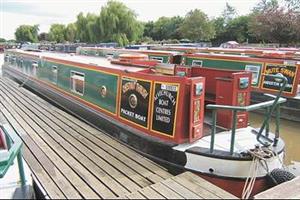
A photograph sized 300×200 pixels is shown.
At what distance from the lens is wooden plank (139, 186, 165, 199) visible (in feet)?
11.5

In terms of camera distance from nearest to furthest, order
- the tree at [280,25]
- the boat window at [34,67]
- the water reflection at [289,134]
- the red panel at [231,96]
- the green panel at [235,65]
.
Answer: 1. the red panel at [231,96]
2. the water reflection at [289,134]
3. the green panel at [235,65]
4. the boat window at [34,67]
5. the tree at [280,25]

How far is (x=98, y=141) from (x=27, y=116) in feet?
7.43

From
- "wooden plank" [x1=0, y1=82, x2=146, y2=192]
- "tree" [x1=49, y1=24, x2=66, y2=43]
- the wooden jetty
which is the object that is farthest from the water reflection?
"tree" [x1=49, y1=24, x2=66, y2=43]

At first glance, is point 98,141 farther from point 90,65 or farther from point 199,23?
point 199,23

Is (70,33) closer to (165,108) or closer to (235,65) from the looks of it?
(235,65)

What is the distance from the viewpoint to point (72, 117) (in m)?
6.89

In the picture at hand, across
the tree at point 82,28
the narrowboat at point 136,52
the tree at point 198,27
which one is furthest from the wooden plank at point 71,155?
the tree at point 198,27

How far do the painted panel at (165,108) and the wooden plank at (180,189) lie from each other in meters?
0.81

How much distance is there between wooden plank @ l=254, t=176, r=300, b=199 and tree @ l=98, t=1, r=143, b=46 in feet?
102

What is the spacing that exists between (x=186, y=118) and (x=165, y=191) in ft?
3.75

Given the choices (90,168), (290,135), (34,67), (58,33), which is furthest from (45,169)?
(58,33)

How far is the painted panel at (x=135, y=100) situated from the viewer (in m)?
4.84

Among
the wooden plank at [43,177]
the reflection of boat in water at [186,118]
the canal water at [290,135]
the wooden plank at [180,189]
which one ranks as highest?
the reflection of boat in water at [186,118]

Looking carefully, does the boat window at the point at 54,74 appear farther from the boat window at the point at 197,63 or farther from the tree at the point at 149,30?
the tree at the point at 149,30
